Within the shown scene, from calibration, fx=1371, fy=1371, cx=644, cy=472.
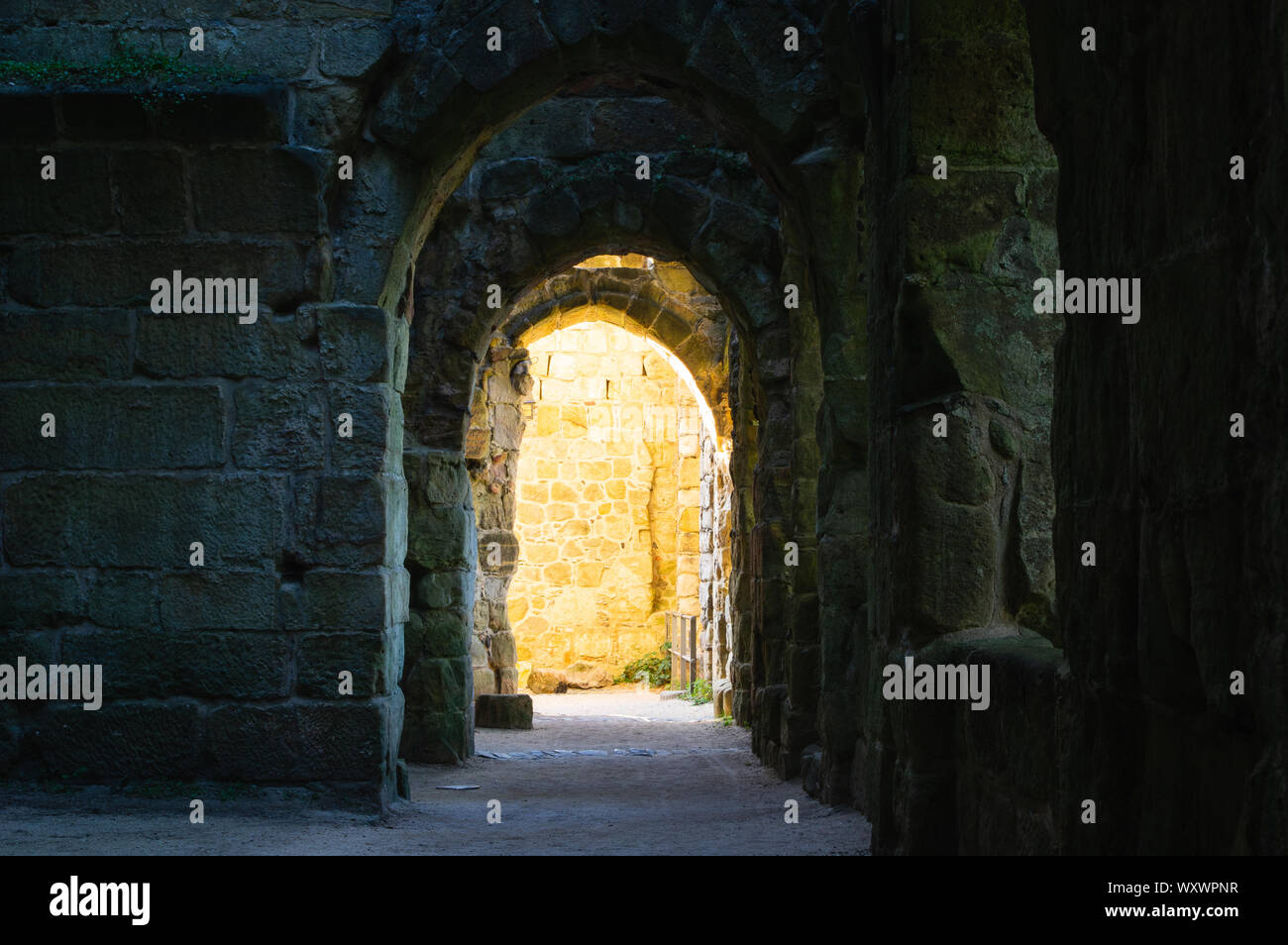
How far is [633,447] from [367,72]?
11.9 meters

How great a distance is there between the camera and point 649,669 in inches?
648

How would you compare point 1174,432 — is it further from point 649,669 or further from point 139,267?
point 649,669

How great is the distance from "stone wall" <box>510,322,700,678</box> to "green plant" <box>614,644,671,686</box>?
11 centimetres

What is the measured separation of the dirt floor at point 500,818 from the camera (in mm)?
4352

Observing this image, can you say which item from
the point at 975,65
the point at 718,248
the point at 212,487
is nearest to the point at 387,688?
the point at 212,487

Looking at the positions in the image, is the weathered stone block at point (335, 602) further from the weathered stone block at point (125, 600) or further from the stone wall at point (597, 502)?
the stone wall at point (597, 502)

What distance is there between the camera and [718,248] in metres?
8.20

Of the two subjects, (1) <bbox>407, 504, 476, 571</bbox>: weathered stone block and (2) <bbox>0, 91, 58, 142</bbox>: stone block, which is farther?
(1) <bbox>407, 504, 476, 571</bbox>: weathered stone block

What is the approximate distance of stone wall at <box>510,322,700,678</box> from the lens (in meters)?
16.6

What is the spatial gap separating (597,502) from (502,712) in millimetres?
6428

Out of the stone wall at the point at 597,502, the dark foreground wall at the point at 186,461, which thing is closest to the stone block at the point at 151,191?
the dark foreground wall at the point at 186,461

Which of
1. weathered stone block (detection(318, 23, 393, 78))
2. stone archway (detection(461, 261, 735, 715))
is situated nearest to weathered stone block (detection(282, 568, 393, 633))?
weathered stone block (detection(318, 23, 393, 78))

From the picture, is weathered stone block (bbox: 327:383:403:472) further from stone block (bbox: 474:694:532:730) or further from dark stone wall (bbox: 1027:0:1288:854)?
stone block (bbox: 474:694:532:730)

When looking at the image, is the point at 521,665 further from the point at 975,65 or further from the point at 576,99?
the point at 975,65
